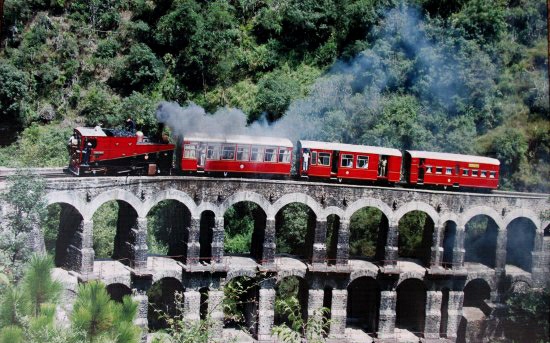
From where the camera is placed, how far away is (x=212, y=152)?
37.2 metres

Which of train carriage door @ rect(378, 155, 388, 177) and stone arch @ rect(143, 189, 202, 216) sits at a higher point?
train carriage door @ rect(378, 155, 388, 177)

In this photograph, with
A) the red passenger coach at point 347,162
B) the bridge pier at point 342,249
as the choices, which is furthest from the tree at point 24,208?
the bridge pier at point 342,249

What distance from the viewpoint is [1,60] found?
171 feet

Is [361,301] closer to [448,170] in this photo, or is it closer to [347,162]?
[347,162]

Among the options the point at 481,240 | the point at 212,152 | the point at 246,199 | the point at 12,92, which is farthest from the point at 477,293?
the point at 12,92

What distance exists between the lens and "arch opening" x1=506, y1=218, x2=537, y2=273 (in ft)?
141

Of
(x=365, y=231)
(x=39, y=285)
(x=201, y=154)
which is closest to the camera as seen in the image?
(x=39, y=285)

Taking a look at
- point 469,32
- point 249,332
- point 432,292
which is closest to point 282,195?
point 249,332

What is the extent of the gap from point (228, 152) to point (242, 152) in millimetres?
717

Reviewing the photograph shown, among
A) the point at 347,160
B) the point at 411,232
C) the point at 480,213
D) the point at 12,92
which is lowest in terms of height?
the point at 411,232

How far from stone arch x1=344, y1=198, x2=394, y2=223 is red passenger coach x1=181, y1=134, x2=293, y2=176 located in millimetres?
3818

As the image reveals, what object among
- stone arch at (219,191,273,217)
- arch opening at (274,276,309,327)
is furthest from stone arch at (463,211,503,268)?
stone arch at (219,191,273,217)

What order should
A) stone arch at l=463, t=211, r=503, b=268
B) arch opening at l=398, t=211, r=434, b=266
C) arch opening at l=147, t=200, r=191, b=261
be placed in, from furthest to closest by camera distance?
arch opening at l=147, t=200, r=191, b=261 → arch opening at l=398, t=211, r=434, b=266 → stone arch at l=463, t=211, r=503, b=268

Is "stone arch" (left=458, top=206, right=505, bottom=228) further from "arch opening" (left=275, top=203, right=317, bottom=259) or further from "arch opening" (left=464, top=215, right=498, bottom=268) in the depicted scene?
"arch opening" (left=275, top=203, right=317, bottom=259)
